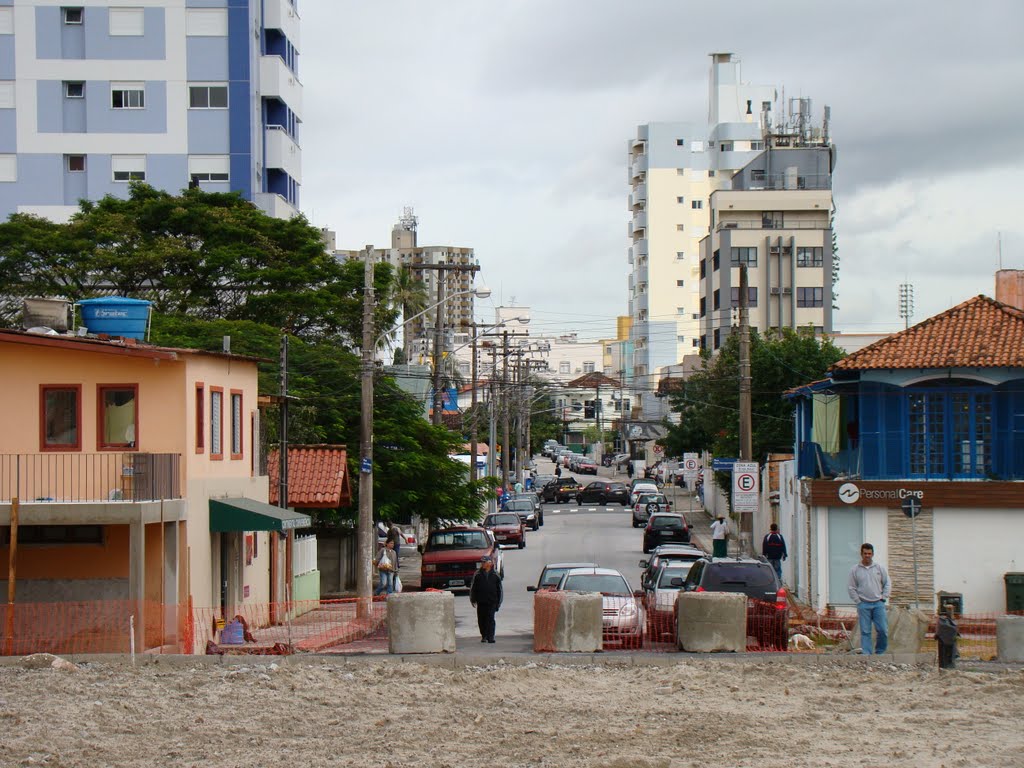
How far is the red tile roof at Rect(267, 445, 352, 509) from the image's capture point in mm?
37094

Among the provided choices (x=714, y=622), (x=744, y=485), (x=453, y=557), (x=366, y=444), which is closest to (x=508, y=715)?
(x=714, y=622)

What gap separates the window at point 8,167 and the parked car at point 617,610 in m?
46.6

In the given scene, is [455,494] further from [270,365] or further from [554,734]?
[554,734]

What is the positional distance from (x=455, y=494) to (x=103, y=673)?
2288 cm

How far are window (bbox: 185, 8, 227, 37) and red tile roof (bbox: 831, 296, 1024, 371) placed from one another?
4109cm

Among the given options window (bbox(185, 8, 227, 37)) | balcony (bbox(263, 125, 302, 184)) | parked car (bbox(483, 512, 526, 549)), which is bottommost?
parked car (bbox(483, 512, 526, 549))

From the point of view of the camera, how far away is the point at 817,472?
34.7m

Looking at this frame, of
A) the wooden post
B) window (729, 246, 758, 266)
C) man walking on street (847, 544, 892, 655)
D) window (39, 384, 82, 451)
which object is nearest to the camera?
man walking on street (847, 544, 892, 655)

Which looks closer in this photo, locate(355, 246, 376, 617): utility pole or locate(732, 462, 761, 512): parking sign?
locate(355, 246, 376, 617): utility pole

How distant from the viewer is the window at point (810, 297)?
94.8 metres

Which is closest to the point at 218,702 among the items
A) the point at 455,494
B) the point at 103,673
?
the point at 103,673

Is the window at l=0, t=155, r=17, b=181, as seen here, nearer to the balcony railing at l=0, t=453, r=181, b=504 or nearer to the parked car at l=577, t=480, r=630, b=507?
the parked car at l=577, t=480, r=630, b=507

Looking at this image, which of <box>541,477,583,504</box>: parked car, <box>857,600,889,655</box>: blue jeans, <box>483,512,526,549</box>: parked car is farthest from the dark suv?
<box>541,477,583,504</box>: parked car

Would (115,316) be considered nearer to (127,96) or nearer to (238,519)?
Result: (238,519)
